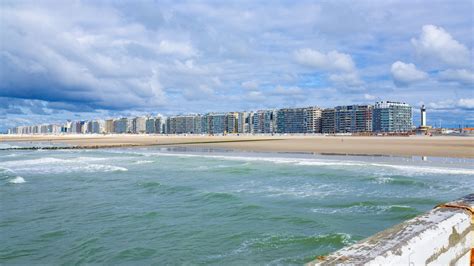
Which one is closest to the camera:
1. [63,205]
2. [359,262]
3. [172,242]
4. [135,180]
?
[359,262]

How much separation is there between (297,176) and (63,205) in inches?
360

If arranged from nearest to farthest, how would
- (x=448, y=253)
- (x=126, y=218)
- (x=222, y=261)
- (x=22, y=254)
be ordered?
(x=448, y=253) → (x=222, y=261) → (x=22, y=254) → (x=126, y=218)

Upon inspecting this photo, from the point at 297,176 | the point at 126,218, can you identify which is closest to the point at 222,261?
the point at 126,218

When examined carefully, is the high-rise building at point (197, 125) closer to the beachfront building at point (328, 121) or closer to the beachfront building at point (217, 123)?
the beachfront building at point (217, 123)

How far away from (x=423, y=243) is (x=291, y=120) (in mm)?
157776

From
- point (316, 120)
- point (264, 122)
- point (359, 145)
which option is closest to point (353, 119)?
point (316, 120)

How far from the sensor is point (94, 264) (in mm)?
5867

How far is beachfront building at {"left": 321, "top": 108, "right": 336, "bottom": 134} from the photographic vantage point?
145 m

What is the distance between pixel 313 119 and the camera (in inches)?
5901

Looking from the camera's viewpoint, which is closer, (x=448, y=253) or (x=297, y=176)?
(x=448, y=253)

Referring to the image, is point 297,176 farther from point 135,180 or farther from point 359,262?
point 359,262

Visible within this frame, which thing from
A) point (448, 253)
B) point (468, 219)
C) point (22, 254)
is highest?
point (468, 219)

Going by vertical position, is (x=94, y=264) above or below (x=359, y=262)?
below

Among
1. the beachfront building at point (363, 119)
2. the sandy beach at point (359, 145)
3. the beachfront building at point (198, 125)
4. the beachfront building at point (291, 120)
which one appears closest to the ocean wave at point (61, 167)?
the sandy beach at point (359, 145)
